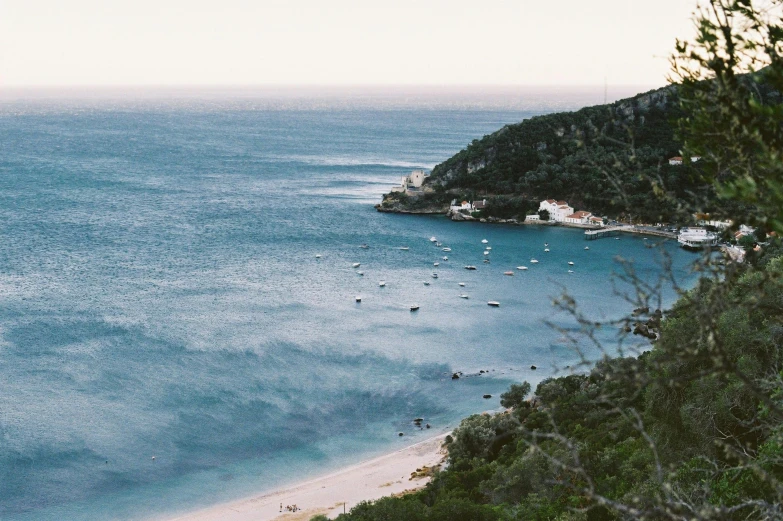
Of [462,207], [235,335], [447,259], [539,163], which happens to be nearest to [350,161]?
[539,163]

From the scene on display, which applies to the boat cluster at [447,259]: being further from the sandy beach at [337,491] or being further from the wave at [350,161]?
the wave at [350,161]

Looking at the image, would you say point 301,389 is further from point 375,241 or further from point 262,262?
point 375,241

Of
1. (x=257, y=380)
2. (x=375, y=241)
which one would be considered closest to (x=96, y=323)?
(x=257, y=380)

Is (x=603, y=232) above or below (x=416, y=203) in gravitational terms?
below

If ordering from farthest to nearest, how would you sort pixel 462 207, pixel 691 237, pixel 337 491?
1. pixel 462 207
2. pixel 691 237
3. pixel 337 491

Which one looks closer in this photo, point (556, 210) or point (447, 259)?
point (447, 259)

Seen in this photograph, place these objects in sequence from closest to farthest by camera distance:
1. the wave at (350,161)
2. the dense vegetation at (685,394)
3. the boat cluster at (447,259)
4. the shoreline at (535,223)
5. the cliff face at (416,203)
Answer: the dense vegetation at (685,394)
the boat cluster at (447,259)
the shoreline at (535,223)
the cliff face at (416,203)
the wave at (350,161)

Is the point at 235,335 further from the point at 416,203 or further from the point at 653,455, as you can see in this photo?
the point at 416,203

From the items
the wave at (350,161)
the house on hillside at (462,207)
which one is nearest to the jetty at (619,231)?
the house on hillside at (462,207)
